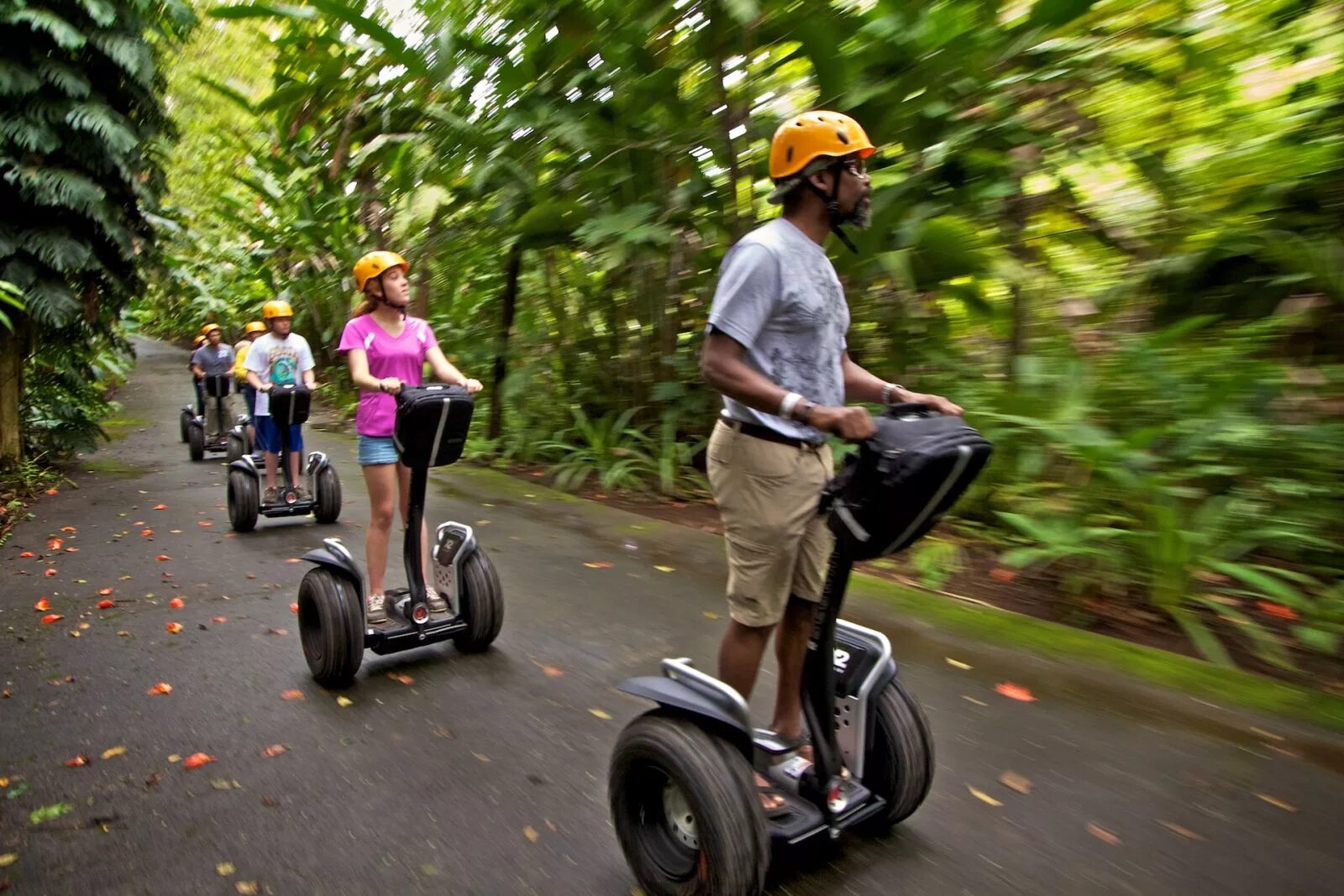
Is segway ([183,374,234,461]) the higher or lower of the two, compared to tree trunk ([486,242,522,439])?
lower

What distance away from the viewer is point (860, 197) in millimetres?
2594

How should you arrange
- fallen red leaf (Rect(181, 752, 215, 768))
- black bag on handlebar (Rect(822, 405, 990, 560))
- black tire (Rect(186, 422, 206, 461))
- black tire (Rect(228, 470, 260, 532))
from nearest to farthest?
black bag on handlebar (Rect(822, 405, 990, 560)) < fallen red leaf (Rect(181, 752, 215, 768)) < black tire (Rect(228, 470, 260, 532)) < black tire (Rect(186, 422, 206, 461))

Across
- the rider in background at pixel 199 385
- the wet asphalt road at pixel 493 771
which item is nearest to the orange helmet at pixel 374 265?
the wet asphalt road at pixel 493 771

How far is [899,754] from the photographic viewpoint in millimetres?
2785

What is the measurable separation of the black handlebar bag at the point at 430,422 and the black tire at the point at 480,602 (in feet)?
2.27

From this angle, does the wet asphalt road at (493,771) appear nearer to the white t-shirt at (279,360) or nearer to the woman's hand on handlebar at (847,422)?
the woman's hand on handlebar at (847,422)

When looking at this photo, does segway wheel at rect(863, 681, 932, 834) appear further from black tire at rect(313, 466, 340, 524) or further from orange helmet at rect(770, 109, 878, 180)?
black tire at rect(313, 466, 340, 524)

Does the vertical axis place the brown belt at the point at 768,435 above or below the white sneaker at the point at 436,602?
above

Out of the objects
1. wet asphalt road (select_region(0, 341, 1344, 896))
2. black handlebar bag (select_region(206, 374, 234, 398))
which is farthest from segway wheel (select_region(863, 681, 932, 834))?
black handlebar bag (select_region(206, 374, 234, 398))

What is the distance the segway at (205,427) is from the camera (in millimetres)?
12867

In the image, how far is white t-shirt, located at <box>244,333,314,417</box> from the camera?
8578 mm

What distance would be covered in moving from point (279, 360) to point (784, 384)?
725 cm

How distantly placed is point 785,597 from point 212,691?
10.1 ft

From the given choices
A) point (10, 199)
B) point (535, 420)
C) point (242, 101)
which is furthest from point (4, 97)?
point (535, 420)
